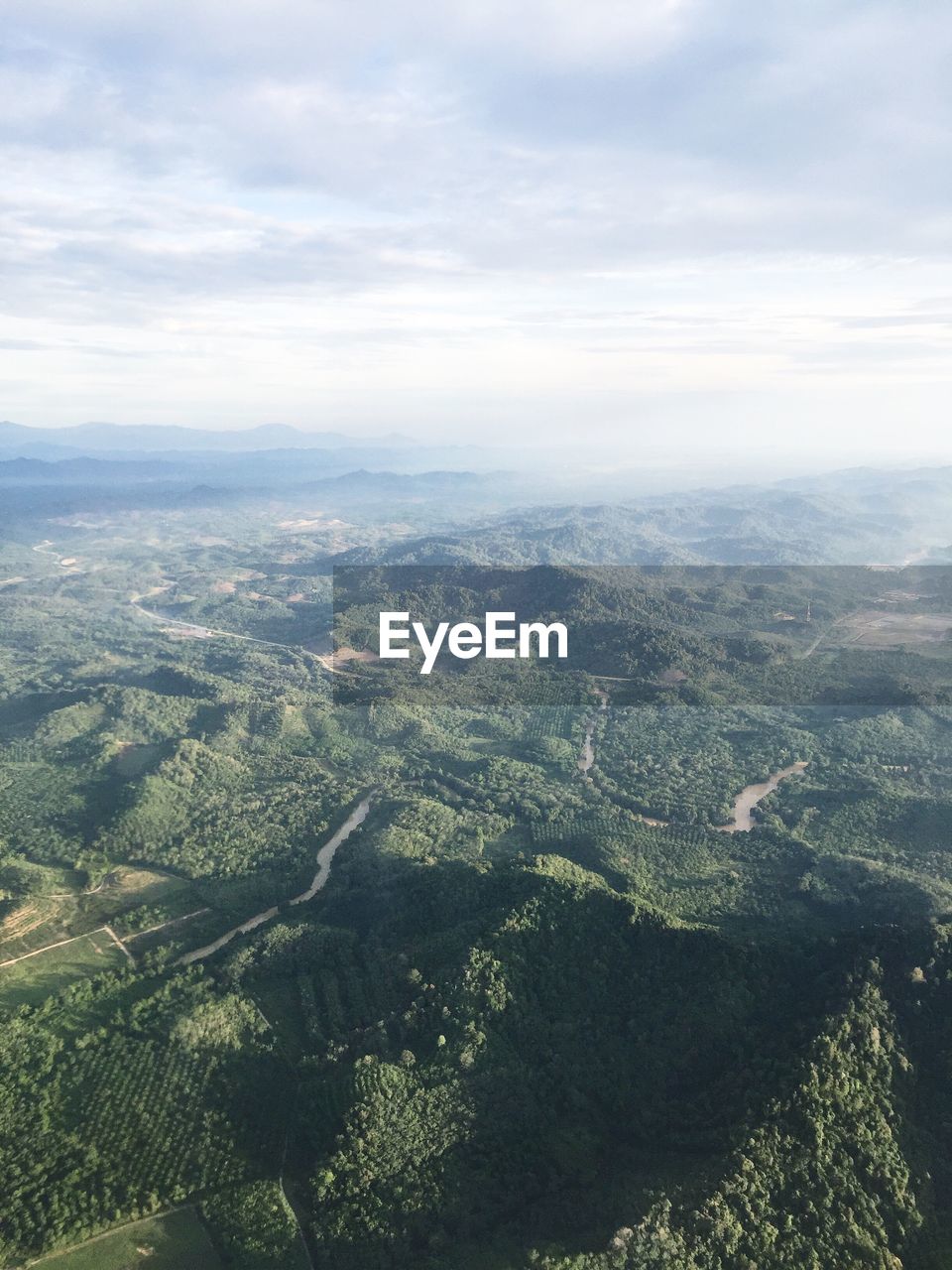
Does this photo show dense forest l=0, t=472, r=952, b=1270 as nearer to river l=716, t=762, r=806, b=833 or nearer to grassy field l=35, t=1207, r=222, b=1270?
grassy field l=35, t=1207, r=222, b=1270

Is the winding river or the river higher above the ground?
the river

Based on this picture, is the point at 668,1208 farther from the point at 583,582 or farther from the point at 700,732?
the point at 583,582

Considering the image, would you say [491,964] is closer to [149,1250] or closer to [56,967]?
[149,1250]

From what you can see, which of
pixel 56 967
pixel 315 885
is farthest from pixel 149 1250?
pixel 315 885

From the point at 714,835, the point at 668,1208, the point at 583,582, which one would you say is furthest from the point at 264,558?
the point at 668,1208

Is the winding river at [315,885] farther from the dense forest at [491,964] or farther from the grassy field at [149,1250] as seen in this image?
the grassy field at [149,1250]

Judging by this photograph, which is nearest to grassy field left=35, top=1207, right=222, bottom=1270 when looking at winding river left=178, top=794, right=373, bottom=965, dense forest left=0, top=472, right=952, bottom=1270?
dense forest left=0, top=472, right=952, bottom=1270

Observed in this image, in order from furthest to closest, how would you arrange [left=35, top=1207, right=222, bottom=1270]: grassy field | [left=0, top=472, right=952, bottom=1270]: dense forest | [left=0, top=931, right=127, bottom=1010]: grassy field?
[left=0, top=931, right=127, bottom=1010]: grassy field
[left=0, top=472, right=952, bottom=1270]: dense forest
[left=35, top=1207, right=222, bottom=1270]: grassy field
